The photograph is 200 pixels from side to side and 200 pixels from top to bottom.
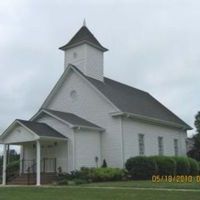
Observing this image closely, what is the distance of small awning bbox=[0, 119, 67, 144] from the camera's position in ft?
84.9

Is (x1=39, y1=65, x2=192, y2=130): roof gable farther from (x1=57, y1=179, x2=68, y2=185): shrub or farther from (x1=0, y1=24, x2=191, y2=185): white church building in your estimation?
(x1=57, y1=179, x2=68, y2=185): shrub

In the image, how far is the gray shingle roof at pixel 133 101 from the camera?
1199 inches

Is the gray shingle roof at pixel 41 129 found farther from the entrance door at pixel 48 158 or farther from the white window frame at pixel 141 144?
the white window frame at pixel 141 144

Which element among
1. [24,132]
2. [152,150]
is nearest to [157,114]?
[152,150]

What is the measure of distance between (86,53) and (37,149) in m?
9.66

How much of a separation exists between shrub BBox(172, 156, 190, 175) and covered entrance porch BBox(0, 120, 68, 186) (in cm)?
814

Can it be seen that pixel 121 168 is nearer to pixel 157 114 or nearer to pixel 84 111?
pixel 84 111

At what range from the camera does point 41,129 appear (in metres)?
26.9

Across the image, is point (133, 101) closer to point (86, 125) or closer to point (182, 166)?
point (182, 166)

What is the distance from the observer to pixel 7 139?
27891mm

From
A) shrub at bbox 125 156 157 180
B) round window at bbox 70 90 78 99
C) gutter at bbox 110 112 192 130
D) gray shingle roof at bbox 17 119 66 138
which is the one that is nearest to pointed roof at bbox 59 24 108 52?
round window at bbox 70 90 78 99

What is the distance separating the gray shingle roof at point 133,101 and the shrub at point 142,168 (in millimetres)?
3721

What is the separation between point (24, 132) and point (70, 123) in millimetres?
2897

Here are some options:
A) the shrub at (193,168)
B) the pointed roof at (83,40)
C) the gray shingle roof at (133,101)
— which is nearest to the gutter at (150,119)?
the gray shingle roof at (133,101)
